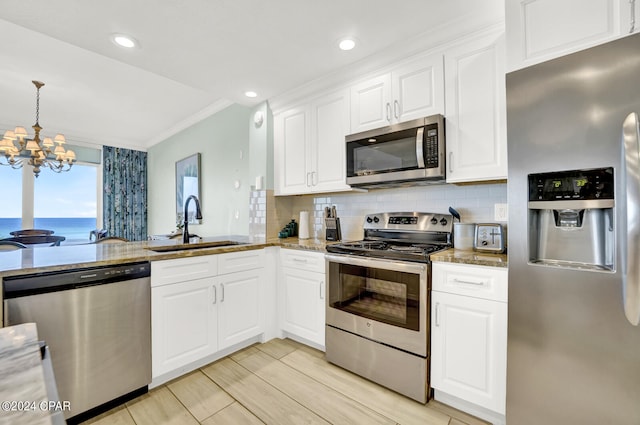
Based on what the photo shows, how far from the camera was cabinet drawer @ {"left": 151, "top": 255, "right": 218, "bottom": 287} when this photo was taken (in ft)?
6.07

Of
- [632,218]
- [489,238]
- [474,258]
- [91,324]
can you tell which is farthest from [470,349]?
[91,324]

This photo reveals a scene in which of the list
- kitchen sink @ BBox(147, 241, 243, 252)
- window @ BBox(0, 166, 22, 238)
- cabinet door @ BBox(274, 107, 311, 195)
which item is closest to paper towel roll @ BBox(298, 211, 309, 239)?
cabinet door @ BBox(274, 107, 311, 195)

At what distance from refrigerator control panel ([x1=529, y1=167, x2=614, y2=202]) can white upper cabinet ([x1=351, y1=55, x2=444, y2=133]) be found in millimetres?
852

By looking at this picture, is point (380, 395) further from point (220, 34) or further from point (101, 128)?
point (101, 128)

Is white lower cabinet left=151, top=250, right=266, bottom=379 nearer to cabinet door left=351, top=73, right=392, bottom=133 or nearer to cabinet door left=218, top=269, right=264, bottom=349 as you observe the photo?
cabinet door left=218, top=269, right=264, bottom=349

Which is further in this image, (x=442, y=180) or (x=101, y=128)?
(x=101, y=128)

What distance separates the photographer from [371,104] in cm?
229

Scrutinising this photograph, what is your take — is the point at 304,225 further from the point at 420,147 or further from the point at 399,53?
the point at 399,53

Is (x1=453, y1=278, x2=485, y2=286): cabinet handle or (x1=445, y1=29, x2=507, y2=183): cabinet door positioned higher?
(x1=445, y1=29, x2=507, y2=183): cabinet door

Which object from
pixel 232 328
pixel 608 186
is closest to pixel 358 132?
pixel 608 186

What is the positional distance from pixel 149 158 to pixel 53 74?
123 inches

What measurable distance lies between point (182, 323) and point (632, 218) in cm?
245

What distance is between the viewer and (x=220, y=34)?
193cm

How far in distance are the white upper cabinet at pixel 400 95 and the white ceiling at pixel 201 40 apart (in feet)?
0.62
